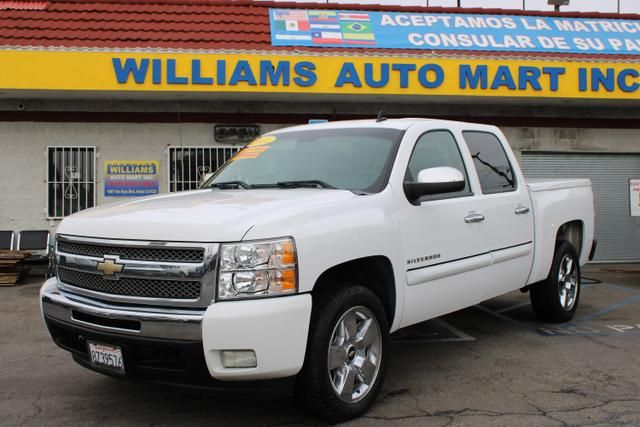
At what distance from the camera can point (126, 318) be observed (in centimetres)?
323

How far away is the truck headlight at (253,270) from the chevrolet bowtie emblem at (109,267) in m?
0.64

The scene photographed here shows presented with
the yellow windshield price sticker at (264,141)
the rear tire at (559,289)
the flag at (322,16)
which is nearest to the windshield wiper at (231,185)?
the yellow windshield price sticker at (264,141)

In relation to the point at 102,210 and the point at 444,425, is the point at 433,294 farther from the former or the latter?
the point at 102,210

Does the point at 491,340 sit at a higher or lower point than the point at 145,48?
lower

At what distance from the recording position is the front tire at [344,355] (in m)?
3.32

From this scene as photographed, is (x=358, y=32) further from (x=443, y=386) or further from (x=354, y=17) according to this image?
(x=443, y=386)

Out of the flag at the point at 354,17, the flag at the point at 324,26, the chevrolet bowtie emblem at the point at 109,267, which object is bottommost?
the chevrolet bowtie emblem at the point at 109,267

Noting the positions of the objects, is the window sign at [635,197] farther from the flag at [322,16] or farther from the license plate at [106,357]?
the license plate at [106,357]

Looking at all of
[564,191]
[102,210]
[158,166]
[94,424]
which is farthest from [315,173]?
[158,166]

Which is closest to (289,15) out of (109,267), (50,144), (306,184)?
(50,144)

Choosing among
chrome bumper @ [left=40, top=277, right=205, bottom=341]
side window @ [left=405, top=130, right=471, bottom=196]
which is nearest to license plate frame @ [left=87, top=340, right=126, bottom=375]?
chrome bumper @ [left=40, top=277, right=205, bottom=341]

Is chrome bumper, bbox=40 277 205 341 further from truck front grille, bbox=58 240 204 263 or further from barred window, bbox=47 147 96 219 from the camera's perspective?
barred window, bbox=47 147 96 219

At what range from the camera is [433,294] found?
4.32 metres

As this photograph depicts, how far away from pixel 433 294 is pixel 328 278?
108cm
